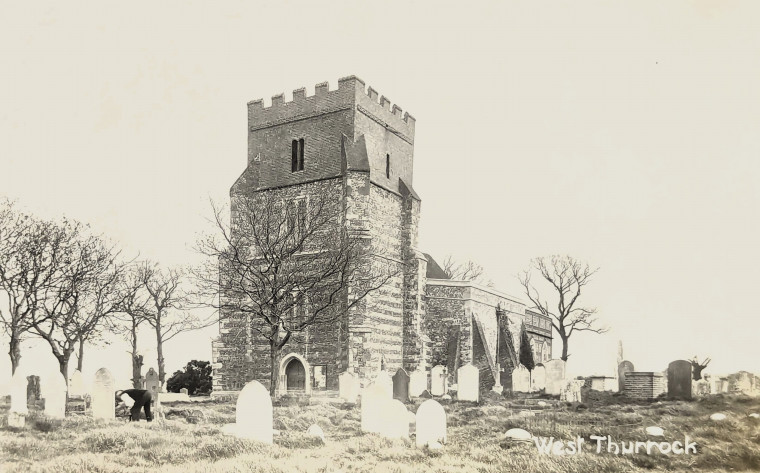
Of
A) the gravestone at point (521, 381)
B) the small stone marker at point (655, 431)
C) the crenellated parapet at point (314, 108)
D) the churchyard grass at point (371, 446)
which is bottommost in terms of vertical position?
the gravestone at point (521, 381)

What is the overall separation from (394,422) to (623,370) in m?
5.92

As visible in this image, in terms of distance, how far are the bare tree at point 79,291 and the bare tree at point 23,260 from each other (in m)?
0.17

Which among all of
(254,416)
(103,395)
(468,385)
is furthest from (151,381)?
(468,385)

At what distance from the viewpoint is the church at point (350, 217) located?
52.9ft

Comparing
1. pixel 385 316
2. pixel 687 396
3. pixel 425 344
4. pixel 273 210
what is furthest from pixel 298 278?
pixel 687 396

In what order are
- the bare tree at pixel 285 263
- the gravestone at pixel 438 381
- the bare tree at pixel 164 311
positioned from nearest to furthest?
the bare tree at pixel 285 263 → the gravestone at pixel 438 381 → the bare tree at pixel 164 311

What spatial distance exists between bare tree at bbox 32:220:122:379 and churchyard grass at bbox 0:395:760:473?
3549 millimetres

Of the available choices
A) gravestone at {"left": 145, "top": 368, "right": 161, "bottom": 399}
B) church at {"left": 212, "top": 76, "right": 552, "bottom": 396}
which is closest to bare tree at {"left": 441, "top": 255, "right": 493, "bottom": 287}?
church at {"left": 212, "top": 76, "right": 552, "bottom": 396}

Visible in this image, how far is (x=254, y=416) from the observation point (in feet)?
28.1

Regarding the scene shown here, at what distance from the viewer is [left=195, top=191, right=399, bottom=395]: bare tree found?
1352cm

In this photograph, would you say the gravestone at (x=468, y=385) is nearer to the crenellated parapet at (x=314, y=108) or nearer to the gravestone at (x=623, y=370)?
the gravestone at (x=623, y=370)

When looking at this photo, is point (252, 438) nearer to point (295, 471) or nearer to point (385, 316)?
point (295, 471)

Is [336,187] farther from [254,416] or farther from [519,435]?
[519,435]

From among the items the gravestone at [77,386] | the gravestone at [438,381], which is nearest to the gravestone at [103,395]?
the gravestone at [77,386]
